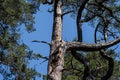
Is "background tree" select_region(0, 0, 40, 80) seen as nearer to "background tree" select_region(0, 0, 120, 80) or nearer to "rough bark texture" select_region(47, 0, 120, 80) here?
"background tree" select_region(0, 0, 120, 80)

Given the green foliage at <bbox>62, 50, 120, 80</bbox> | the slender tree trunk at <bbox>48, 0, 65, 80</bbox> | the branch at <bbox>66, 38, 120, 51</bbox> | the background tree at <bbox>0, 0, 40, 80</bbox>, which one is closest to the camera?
the slender tree trunk at <bbox>48, 0, 65, 80</bbox>

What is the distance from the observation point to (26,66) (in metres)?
14.1

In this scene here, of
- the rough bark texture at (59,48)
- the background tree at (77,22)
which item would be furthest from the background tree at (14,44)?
the rough bark texture at (59,48)

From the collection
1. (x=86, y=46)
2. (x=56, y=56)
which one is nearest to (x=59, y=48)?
(x=56, y=56)

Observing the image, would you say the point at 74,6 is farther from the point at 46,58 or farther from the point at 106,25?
the point at 46,58

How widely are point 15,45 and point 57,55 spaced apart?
26.9ft

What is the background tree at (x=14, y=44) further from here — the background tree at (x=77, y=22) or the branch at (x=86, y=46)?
the branch at (x=86, y=46)

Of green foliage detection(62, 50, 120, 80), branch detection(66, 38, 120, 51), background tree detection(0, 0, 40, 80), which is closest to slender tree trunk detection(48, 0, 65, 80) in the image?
branch detection(66, 38, 120, 51)

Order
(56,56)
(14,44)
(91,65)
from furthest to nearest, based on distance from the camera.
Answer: (14,44), (91,65), (56,56)

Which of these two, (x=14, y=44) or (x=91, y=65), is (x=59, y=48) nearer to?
(x=91, y=65)

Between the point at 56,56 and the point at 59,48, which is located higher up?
the point at 59,48

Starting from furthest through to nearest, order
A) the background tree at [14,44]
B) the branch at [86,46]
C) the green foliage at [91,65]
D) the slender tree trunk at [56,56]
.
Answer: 1. the background tree at [14,44]
2. the green foliage at [91,65]
3. the branch at [86,46]
4. the slender tree trunk at [56,56]

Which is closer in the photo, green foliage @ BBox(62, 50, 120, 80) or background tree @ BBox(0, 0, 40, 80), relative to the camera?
green foliage @ BBox(62, 50, 120, 80)

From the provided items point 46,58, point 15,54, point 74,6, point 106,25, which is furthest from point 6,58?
point 46,58
